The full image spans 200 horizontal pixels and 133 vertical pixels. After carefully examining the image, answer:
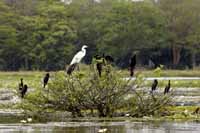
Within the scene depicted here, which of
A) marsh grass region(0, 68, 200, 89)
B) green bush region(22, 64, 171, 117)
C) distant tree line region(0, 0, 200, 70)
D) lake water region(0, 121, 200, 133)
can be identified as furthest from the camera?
distant tree line region(0, 0, 200, 70)

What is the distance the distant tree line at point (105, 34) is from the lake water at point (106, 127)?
222ft

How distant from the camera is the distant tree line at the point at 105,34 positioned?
309 ft

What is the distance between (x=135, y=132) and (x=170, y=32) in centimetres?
7747

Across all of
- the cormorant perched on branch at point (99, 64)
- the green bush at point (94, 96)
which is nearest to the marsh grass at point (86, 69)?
the green bush at point (94, 96)

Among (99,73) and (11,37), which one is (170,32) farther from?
(99,73)

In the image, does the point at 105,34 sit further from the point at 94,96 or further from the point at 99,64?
the point at 99,64

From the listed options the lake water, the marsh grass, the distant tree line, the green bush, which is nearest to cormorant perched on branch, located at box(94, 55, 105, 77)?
the green bush

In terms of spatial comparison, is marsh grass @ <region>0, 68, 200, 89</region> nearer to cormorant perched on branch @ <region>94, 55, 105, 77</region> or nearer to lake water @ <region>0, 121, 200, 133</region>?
cormorant perched on branch @ <region>94, 55, 105, 77</region>

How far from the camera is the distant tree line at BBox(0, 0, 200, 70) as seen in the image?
94312mm

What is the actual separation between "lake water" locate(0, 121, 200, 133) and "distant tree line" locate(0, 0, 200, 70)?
67804 millimetres

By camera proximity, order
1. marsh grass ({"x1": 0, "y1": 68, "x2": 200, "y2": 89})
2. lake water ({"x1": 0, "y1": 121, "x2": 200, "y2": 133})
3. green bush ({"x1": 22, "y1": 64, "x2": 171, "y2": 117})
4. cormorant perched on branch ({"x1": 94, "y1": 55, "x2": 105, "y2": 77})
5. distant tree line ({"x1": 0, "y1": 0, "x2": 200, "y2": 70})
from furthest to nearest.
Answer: distant tree line ({"x1": 0, "y1": 0, "x2": 200, "y2": 70})
marsh grass ({"x1": 0, "y1": 68, "x2": 200, "y2": 89})
green bush ({"x1": 22, "y1": 64, "x2": 171, "y2": 117})
cormorant perched on branch ({"x1": 94, "y1": 55, "x2": 105, "y2": 77})
lake water ({"x1": 0, "y1": 121, "x2": 200, "y2": 133})

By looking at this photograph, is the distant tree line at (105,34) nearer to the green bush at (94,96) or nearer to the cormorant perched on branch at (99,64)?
the green bush at (94,96)

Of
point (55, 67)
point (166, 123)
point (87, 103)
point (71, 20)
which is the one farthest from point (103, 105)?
point (71, 20)

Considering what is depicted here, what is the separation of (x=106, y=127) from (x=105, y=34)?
74.6m
